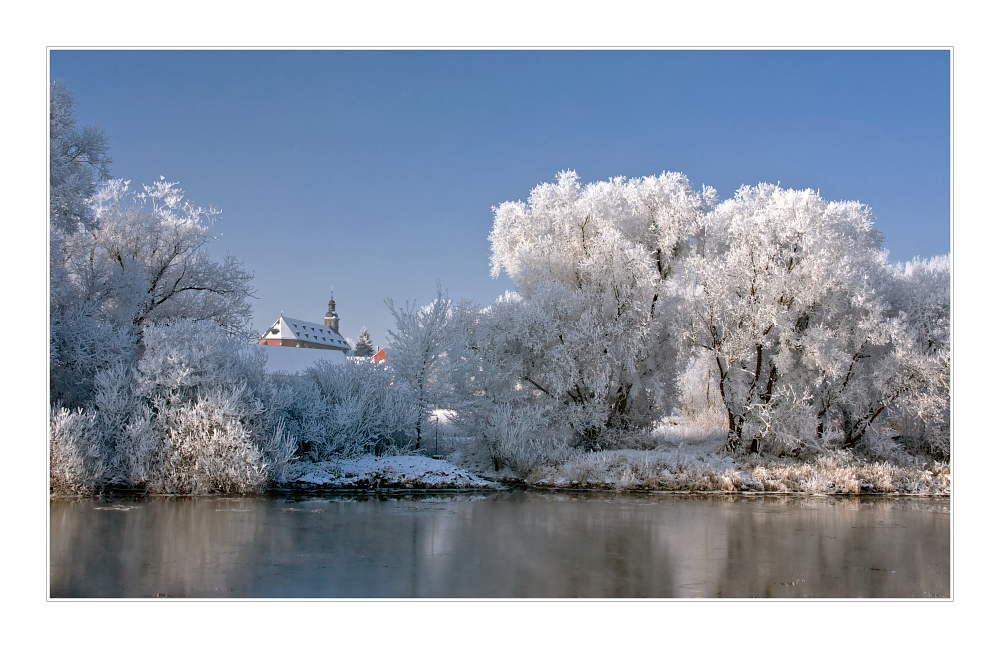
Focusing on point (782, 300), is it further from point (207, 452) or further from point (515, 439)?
point (207, 452)

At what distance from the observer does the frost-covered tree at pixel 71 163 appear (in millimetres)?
14602

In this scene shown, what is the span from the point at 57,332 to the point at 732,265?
16169 millimetres

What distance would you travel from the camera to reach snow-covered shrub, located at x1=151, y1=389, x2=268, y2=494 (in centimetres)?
1319

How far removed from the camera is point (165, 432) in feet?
43.6

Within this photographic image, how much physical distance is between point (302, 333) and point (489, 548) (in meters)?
63.5

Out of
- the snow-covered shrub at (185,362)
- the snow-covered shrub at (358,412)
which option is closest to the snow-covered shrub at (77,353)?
the snow-covered shrub at (185,362)

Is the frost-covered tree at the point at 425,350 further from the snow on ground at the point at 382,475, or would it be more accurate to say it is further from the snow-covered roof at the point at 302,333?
the snow-covered roof at the point at 302,333

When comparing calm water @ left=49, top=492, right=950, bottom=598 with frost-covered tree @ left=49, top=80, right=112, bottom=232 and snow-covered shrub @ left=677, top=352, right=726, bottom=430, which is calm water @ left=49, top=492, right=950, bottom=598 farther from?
frost-covered tree @ left=49, top=80, right=112, bottom=232

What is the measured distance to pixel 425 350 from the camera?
59.7 feet

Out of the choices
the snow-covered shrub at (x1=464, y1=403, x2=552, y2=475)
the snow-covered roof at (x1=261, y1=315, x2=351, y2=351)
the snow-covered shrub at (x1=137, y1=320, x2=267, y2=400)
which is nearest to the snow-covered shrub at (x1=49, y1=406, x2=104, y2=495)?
the snow-covered shrub at (x1=137, y1=320, x2=267, y2=400)

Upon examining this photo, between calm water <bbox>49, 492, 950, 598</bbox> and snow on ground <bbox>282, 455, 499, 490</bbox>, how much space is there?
136 centimetres

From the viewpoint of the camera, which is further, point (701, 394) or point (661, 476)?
point (701, 394)

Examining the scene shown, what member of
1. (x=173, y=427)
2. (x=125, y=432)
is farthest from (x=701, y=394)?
(x=125, y=432)
